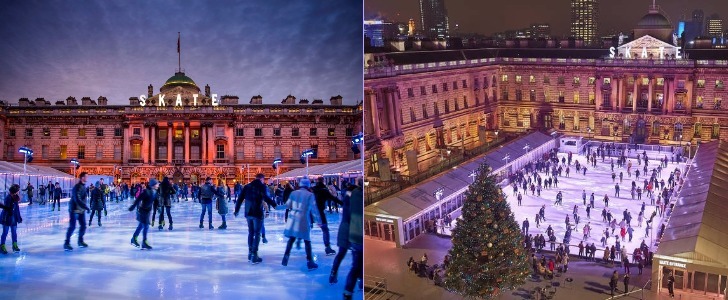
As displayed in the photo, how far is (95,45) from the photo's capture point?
8516 millimetres

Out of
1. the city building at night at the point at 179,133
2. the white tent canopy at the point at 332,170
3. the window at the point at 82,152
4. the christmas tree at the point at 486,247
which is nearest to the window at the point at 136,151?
the city building at night at the point at 179,133

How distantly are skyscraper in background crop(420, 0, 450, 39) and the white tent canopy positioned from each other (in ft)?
5.72

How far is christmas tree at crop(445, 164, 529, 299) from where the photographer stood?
24.8ft

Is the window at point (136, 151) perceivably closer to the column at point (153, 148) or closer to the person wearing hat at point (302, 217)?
the column at point (153, 148)

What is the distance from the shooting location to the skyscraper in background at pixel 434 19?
8172 mm

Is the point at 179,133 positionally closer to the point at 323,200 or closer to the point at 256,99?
the point at 256,99

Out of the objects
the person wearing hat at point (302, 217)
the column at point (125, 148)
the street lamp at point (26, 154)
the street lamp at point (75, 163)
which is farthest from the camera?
the column at point (125, 148)

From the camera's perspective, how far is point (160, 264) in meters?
7.42

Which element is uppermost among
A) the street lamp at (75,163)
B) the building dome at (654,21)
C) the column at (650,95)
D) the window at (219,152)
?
the building dome at (654,21)

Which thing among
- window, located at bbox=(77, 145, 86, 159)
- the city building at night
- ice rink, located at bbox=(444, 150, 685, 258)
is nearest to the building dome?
ice rink, located at bbox=(444, 150, 685, 258)

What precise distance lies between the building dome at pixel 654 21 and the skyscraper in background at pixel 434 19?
2082 mm

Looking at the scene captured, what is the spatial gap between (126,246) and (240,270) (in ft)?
4.55

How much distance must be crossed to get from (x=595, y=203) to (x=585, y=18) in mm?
1973

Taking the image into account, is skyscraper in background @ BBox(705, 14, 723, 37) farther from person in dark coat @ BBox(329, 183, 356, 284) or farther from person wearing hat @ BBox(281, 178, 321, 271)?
person wearing hat @ BBox(281, 178, 321, 271)
